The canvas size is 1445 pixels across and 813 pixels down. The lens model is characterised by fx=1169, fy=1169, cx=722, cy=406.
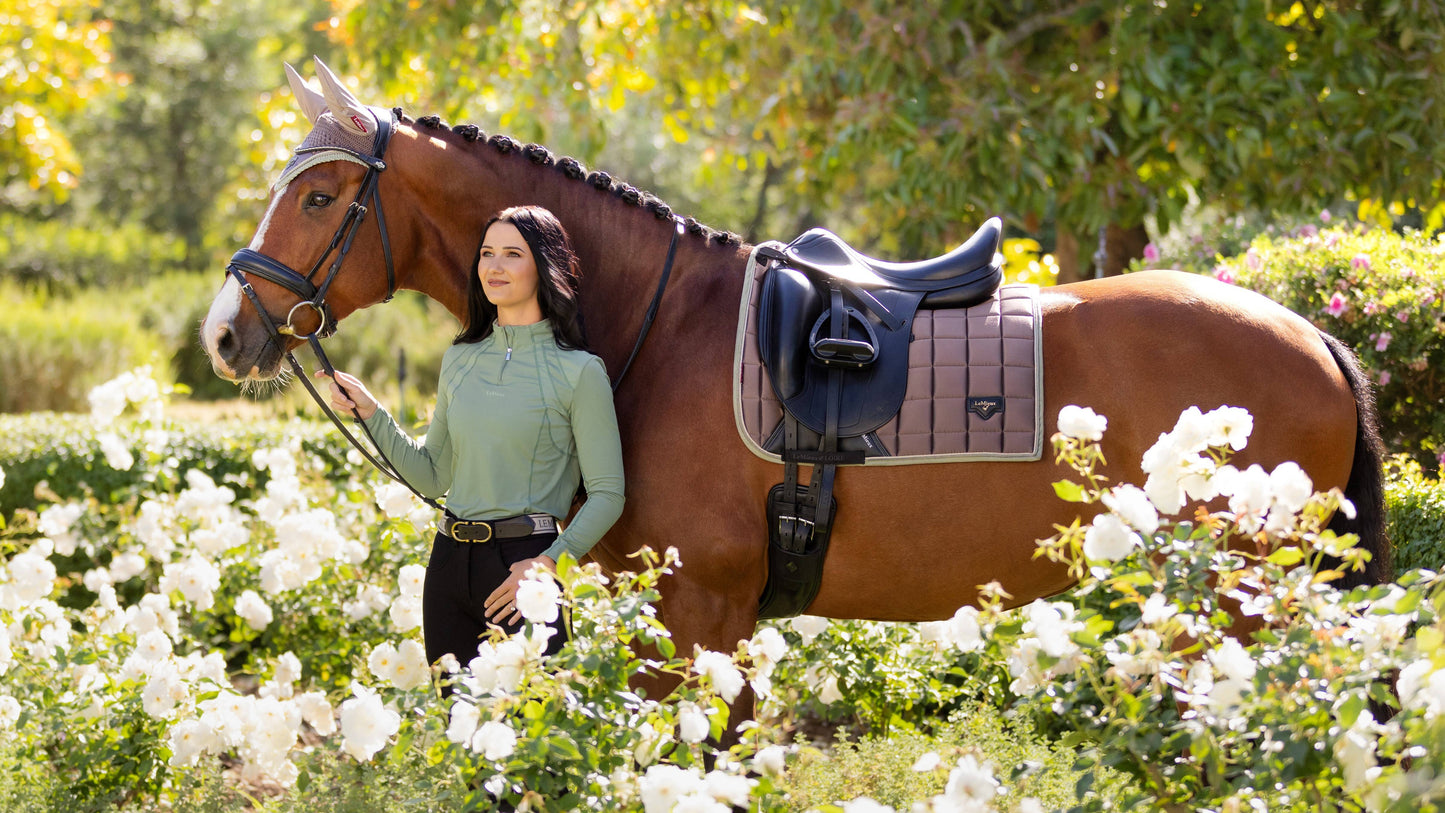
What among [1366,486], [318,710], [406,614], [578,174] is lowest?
[318,710]

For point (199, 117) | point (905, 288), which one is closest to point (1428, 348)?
point (905, 288)

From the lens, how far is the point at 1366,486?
2.55 m

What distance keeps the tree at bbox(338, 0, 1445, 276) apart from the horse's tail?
3.54 m

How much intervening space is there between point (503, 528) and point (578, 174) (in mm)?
880

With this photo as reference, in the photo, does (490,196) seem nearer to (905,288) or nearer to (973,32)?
(905,288)

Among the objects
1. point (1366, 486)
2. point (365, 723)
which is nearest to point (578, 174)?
point (365, 723)

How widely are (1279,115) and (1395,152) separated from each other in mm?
615

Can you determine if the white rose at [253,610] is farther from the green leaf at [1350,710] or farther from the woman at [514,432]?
the green leaf at [1350,710]

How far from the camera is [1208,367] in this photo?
2492 mm

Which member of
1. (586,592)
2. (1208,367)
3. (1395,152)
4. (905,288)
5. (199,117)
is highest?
(199,117)

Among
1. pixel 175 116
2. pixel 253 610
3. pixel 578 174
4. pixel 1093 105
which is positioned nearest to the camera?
pixel 578 174

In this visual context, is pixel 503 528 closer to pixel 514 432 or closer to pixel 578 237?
pixel 514 432

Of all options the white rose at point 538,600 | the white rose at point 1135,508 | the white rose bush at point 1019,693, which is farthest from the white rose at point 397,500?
the white rose at point 1135,508

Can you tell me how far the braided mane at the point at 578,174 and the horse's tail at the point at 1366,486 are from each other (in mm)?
1444
